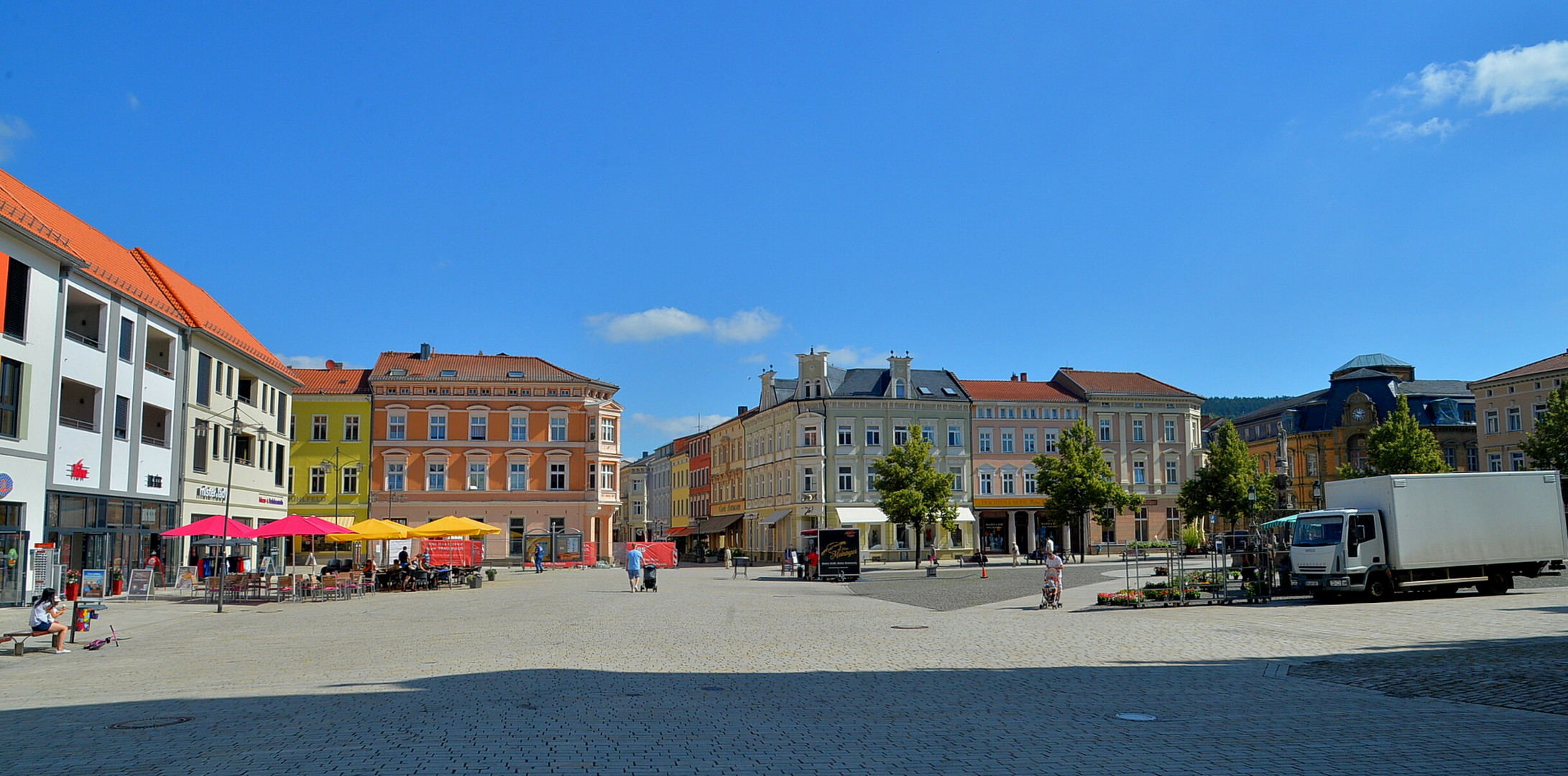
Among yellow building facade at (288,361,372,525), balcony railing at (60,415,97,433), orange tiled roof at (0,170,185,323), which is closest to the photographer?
orange tiled roof at (0,170,185,323)

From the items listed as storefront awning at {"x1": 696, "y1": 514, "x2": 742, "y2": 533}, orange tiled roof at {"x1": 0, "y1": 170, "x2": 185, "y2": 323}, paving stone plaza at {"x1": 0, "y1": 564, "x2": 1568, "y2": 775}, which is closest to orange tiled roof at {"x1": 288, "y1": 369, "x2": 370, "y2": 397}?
orange tiled roof at {"x1": 0, "y1": 170, "x2": 185, "y2": 323}

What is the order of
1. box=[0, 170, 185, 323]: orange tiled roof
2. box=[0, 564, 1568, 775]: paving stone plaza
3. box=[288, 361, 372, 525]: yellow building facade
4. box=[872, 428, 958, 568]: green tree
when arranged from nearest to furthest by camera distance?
box=[0, 564, 1568, 775]: paving stone plaza < box=[0, 170, 185, 323]: orange tiled roof < box=[872, 428, 958, 568]: green tree < box=[288, 361, 372, 525]: yellow building facade

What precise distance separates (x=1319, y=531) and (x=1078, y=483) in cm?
3248

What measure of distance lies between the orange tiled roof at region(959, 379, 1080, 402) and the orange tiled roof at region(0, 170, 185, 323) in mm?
49421

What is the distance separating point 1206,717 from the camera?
11.1m

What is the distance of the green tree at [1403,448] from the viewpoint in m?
66.3

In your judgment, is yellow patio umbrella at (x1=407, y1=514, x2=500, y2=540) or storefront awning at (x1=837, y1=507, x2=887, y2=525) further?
storefront awning at (x1=837, y1=507, x2=887, y2=525)

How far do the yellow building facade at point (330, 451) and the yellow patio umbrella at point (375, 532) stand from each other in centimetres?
2869

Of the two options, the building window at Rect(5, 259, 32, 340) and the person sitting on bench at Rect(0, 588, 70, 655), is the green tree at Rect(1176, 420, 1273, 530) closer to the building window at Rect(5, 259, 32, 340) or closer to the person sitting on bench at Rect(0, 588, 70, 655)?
the building window at Rect(5, 259, 32, 340)

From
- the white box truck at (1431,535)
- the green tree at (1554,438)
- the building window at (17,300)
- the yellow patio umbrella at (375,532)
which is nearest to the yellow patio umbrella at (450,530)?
the yellow patio umbrella at (375,532)

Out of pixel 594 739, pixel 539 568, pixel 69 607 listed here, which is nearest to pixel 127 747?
pixel 594 739

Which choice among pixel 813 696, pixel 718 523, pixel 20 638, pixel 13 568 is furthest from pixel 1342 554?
pixel 718 523

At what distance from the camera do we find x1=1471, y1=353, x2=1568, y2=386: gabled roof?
65438 mm

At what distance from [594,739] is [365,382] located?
212 ft
